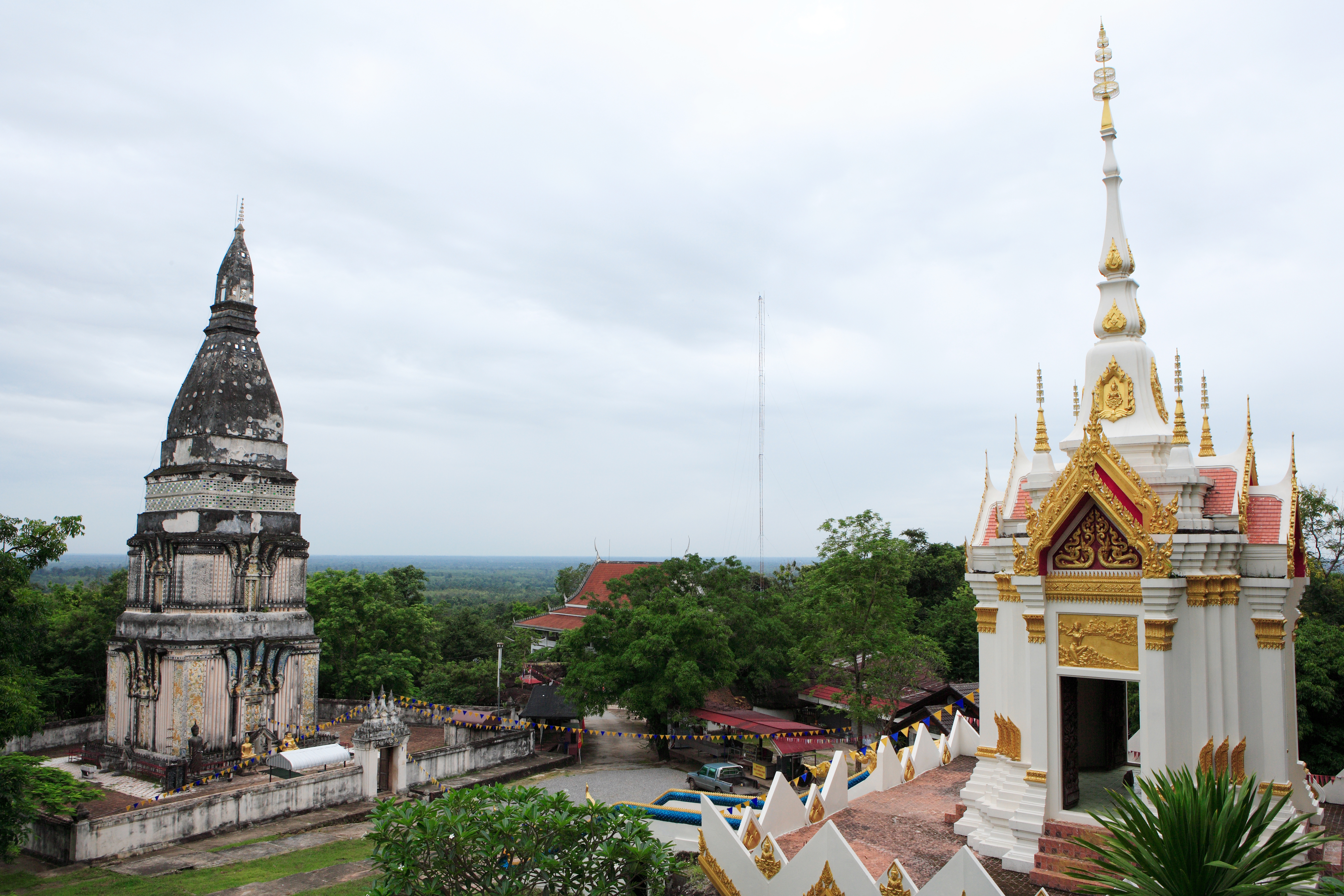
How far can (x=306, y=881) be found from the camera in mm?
15148

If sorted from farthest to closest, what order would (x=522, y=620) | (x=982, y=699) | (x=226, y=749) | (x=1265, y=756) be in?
(x=522, y=620)
(x=226, y=749)
(x=982, y=699)
(x=1265, y=756)

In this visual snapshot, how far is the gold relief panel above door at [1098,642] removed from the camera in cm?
1025

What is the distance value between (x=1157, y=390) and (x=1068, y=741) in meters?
4.96

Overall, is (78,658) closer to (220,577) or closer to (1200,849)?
(220,577)

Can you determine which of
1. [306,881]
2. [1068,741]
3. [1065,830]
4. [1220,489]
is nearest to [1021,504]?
[1220,489]

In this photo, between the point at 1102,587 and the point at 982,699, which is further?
the point at 982,699

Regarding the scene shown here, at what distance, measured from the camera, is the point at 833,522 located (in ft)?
81.1

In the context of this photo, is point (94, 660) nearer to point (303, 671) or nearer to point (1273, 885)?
point (303, 671)

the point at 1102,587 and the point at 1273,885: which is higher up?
the point at 1102,587

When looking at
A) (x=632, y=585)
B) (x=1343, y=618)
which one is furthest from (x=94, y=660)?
(x=1343, y=618)

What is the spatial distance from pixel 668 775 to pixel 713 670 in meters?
3.32

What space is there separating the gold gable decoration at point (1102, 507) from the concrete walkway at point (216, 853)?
1553 cm

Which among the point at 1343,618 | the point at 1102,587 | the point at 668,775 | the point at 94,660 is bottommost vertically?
the point at 668,775

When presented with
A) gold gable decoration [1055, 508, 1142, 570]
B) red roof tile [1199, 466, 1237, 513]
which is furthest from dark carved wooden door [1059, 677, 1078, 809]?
red roof tile [1199, 466, 1237, 513]
